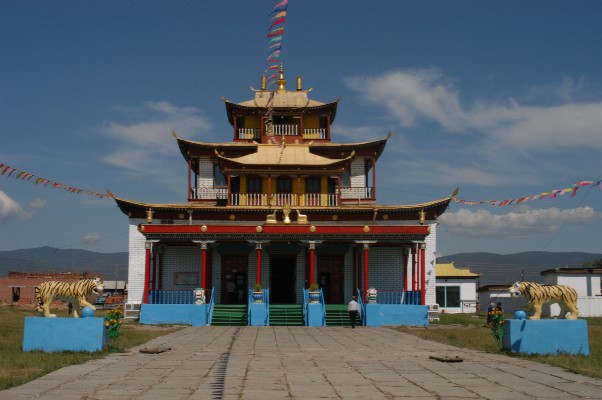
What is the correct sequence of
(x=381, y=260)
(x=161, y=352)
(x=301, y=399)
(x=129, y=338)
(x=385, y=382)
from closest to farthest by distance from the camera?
(x=301, y=399) → (x=385, y=382) → (x=161, y=352) → (x=129, y=338) → (x=381, y=260)

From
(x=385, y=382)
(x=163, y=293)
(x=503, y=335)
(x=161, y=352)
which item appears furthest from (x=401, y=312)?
(x=385, y=382)

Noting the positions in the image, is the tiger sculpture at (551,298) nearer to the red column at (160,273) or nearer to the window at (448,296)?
the red column at (160,273)

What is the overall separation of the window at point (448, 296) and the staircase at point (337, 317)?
65.7 ft

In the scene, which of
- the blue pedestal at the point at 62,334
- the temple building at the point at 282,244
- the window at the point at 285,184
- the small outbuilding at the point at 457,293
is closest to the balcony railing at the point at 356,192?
the temple building at the point at 282,244

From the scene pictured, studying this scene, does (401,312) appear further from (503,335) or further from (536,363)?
(536,363)

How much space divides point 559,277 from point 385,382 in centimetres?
3535

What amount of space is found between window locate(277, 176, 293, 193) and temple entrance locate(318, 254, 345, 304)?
4.12 meters

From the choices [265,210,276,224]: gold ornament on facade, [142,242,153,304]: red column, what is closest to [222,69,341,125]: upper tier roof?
[265,210,276,224]: gold ornament on facade

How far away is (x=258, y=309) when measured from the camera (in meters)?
29.2

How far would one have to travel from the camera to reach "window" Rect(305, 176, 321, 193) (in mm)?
36938

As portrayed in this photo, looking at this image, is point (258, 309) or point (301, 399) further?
point (258, 309)

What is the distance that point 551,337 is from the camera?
16.0 m

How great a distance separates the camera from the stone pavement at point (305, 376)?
10.5 metres

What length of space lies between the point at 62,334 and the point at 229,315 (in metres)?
14.8
